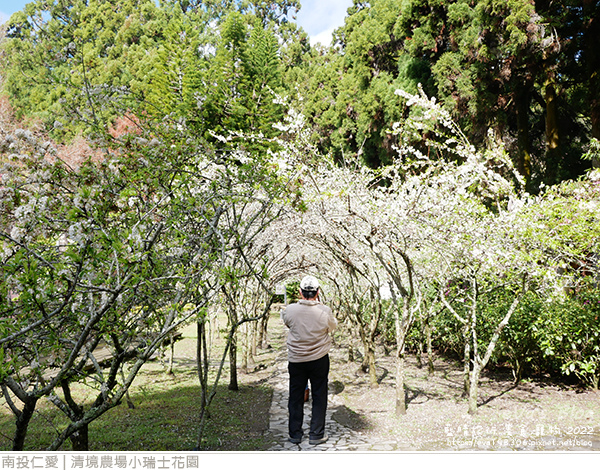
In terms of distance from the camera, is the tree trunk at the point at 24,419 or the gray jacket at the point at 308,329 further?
the gray jacket at the point at 308,329

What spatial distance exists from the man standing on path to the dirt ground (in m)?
0.90

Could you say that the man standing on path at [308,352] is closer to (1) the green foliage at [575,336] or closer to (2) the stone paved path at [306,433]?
(2) the stone paved path at [306,433]

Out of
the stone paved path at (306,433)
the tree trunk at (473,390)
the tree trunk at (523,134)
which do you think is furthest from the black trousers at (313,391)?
the tree trunk at (523,134)

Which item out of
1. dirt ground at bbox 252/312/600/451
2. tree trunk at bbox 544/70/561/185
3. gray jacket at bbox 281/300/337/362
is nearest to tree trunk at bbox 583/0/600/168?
tree trunk at bbox 544/70/561/185

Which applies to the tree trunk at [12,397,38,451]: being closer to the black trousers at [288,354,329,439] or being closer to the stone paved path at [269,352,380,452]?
the black trousers at [288,354,329,439]

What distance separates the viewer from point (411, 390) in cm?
594

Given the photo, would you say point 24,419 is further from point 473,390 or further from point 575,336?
point 575,336

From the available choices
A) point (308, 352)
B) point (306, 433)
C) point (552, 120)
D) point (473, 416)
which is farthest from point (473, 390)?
point (552, 120)

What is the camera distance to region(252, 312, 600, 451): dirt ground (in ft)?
12.5

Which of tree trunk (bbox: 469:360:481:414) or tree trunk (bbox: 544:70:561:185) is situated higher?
tree trunk (bbox: 544:70:561:185)

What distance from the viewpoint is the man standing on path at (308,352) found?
11.6ft

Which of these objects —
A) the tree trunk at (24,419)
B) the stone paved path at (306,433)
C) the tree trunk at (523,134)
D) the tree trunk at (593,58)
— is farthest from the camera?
Answer: the tree trunk at (523,134)

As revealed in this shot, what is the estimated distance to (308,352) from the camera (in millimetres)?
3527

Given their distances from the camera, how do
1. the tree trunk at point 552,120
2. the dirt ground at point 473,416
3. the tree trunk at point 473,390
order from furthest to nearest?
the tree trunk at point 552,120, the tree trunk at point 473,390, the dirt ground at point 473,416
